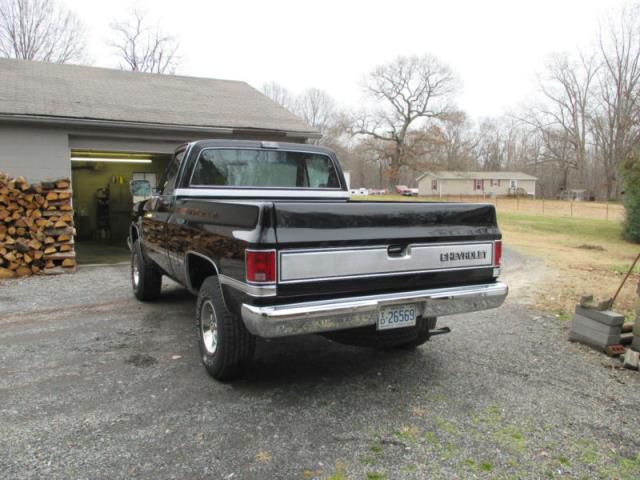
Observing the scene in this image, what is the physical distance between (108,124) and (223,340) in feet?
25.9

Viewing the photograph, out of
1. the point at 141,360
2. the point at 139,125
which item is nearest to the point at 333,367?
the point at 141,360

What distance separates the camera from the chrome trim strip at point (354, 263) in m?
3.20

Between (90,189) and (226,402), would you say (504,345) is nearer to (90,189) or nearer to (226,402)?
(226,402)

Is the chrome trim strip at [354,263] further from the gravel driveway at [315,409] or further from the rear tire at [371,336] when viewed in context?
the gravel driveway at [315,409]

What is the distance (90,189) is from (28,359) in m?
13.8

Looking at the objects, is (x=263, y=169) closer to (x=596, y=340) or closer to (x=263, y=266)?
(x=263, y=266)

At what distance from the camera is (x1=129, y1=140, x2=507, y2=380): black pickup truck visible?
10.4 ft

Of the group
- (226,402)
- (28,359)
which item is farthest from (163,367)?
(28,359)

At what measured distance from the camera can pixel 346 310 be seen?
328cm

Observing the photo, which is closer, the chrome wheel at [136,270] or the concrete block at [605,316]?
the concrete block at [605,316]

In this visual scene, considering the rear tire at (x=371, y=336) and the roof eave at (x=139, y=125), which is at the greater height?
the roof eave at (x=139, y=125)

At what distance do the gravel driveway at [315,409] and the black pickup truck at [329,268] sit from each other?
0.44 m

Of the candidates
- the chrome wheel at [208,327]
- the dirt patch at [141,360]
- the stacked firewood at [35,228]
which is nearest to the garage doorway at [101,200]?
the stacked firewood at [35,228]

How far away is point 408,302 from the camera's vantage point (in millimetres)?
3551
